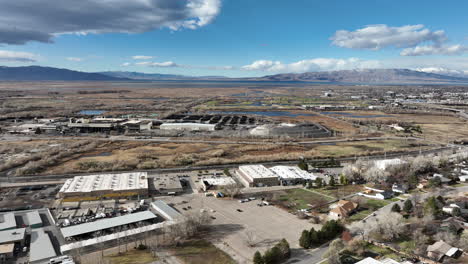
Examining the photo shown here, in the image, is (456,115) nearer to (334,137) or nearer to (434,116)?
(434,116)

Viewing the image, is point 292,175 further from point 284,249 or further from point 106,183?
point 106,183

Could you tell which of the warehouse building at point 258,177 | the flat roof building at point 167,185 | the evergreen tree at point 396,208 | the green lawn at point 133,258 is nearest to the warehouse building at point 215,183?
the warehouse building at point 258,177

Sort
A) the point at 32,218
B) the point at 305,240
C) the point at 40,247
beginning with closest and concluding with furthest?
the point at 40,247 → the point at 305,240 → the point at 32,218

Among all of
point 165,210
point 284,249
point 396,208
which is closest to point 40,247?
point 165,210

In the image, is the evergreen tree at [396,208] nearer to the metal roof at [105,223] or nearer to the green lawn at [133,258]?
the green lawn at [133,258]

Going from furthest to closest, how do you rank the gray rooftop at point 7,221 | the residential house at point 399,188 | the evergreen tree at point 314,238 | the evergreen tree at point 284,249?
the residential house at point 399,188
the gray rooftop at point 7,221
the evergreen tree at point 314,238
the evergreen tree at point 284,249

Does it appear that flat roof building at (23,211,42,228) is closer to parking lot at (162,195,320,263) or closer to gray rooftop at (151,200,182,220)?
gray rooftop at (151,200,182,220)

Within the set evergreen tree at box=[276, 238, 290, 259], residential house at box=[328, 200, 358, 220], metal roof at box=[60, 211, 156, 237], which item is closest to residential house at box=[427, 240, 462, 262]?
residential house at box=[328, 200, 358, 220]
